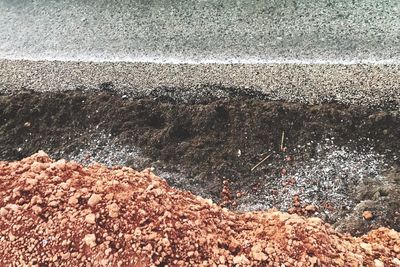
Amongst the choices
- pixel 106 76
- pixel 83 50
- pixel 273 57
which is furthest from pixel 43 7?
pixel 273 57

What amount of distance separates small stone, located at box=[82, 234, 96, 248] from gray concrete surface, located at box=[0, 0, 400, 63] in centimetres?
193

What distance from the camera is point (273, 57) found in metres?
3.74

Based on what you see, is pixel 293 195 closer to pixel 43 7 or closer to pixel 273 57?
pixel 273 57

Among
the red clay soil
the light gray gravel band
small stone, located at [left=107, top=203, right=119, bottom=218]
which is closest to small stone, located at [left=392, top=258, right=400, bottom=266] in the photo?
the red clay soil

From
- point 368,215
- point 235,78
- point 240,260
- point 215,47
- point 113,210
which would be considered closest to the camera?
point 240,260

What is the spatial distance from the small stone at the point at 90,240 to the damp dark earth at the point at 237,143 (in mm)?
836

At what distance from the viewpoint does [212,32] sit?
4.02 meters

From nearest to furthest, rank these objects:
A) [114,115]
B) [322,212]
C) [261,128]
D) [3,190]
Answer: [3,190] → [322,212] → [261,128] → [114,115]

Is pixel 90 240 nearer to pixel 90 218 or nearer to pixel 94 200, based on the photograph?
pixel 90 218

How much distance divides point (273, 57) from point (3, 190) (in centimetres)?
204

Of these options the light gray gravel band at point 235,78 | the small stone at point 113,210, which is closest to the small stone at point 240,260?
the small stone at point 113,210

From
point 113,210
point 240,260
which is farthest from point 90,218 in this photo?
point 240,260

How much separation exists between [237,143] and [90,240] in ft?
3.90

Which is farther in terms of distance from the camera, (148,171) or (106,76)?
(106,76)
